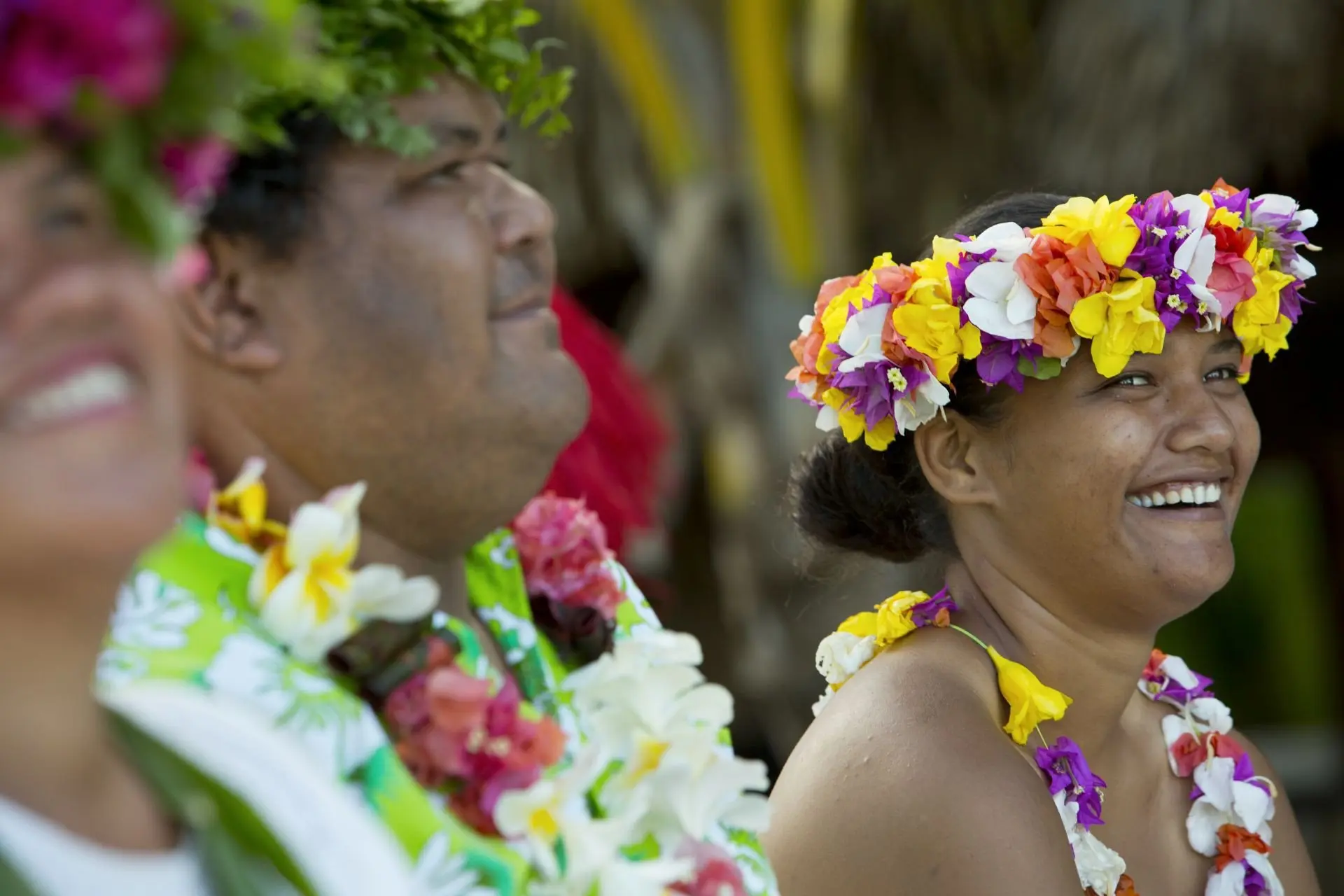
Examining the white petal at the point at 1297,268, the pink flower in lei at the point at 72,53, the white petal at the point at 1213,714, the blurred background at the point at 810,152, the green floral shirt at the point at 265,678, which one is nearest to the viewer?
the pink flower in lei at the point at 72,53

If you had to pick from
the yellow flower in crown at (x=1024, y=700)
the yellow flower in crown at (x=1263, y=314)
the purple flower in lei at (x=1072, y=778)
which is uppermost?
the yellow flower in crown at (x=1263, y=314)

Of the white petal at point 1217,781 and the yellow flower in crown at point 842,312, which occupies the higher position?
the yellow flower in crown at point 842,312

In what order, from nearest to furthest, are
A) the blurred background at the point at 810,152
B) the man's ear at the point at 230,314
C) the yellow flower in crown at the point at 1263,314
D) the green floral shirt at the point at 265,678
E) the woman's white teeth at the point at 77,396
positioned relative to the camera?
the woman's white teeth at the point at 77,396 → the green floral shirt at the point at 265,678 → the man's ear at the point at 230,314 → the yellow flower in crown at the point at 1263,314 → the blurred background at the point at 810,152

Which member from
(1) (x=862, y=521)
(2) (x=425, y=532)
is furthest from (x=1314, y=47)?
(2) (x=425, y=532)

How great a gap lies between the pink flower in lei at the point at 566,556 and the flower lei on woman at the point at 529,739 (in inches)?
6.6

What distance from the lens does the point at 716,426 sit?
6.66 meters

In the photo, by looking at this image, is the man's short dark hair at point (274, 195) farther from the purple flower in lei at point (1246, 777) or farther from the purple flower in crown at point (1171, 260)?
the purple flower in lei at point (1246, 777)

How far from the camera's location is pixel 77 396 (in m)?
1.12

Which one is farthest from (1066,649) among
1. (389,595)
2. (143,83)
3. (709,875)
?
(143,83)

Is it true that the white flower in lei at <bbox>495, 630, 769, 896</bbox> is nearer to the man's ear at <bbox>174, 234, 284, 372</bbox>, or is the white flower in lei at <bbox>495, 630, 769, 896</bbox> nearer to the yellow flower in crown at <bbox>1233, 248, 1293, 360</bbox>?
the man's ear at <bbox>174, 234, 284, 372</bbox>

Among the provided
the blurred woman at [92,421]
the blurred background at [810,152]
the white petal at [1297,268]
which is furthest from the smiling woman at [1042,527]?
the blurred background at [810,152]

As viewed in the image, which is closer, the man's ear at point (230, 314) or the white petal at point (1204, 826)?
the man's ear at point (230, 314)

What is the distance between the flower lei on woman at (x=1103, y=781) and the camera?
8.69 ft

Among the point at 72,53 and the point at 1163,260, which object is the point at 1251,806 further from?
the point at 72,53
